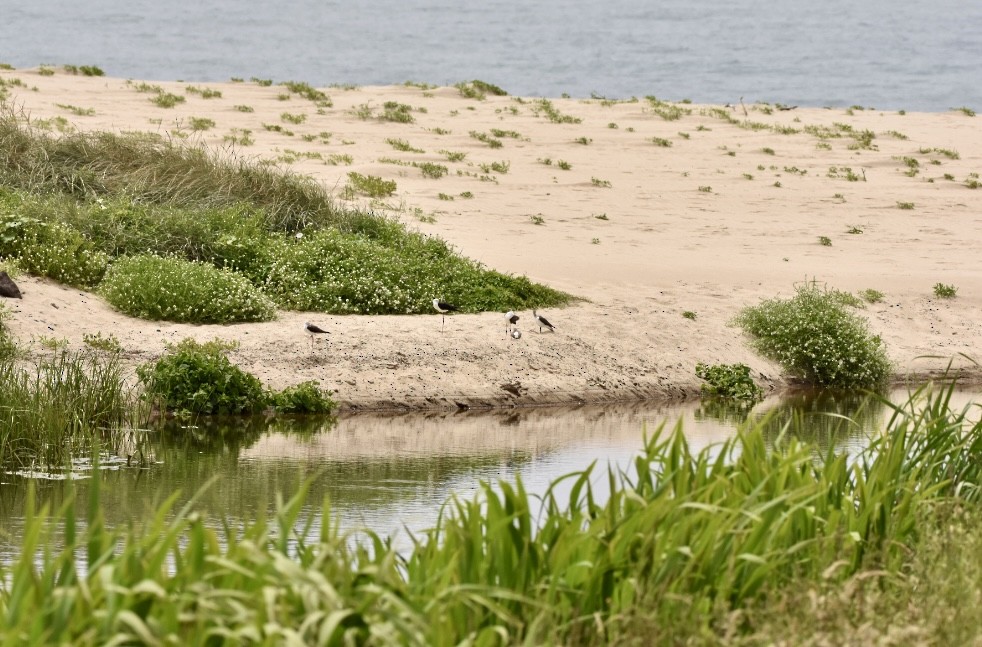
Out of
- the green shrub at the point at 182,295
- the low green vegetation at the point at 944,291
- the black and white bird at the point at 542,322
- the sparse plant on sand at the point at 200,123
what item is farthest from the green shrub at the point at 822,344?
the sparse plant on sand at the point at 200,123

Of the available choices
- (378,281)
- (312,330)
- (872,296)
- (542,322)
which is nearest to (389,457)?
(312,330)

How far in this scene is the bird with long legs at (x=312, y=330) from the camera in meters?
17.2

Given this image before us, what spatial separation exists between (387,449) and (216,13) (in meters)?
159

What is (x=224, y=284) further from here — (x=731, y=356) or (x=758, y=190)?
(x=758, y=190)

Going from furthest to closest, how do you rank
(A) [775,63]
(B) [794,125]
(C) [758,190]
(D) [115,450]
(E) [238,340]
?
(A) [775,63], (B) [794,125], (C) [758,190], (E) [238,340], (D) [115,450]

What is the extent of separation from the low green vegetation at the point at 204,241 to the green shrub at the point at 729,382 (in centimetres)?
285

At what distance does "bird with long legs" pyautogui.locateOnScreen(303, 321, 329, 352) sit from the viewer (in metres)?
17.2

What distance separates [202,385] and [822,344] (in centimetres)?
781

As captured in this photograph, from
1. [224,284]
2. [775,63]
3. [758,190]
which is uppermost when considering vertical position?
[775,63]

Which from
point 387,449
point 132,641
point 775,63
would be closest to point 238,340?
point 387,449

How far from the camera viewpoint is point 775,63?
5002 inches

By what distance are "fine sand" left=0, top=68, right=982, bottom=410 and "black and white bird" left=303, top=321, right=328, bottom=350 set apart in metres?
0.11

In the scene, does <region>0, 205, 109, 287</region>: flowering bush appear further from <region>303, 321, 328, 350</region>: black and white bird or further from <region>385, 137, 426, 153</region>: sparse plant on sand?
<region>385, 137, 426, 153</region>: sparse plant on sand

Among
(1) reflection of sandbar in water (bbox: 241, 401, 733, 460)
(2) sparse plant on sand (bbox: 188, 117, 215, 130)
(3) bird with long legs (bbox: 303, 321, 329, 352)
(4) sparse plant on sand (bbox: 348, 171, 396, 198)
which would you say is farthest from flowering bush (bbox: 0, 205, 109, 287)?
(2) sparse plant on sand (bbox: 188, 117, 215, 130)
